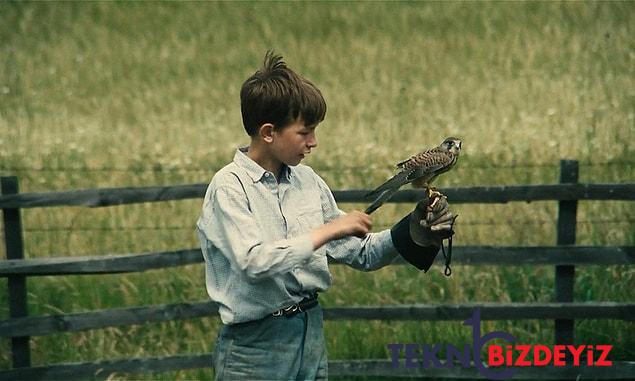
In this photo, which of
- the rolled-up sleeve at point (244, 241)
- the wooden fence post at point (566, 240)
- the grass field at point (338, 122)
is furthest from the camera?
the grass field at point (338, 122)

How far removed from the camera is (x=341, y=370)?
24.2 ft

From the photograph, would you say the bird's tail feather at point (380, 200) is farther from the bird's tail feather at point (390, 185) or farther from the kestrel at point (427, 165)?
the kestrel at point (427, 165)

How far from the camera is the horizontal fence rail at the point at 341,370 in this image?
7.20m

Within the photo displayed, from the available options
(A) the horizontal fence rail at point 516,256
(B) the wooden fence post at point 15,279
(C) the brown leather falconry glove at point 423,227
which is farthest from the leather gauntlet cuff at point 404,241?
(B) the wooden fence post at point 15,279

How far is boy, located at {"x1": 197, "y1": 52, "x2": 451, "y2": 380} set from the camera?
400 centimetres

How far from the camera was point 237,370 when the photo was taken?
4105mm

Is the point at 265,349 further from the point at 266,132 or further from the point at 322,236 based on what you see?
the point at 266,132

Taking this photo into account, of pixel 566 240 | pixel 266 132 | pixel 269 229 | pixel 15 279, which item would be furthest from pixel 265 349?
pixel 566 240

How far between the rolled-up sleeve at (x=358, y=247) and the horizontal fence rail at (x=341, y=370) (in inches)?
120

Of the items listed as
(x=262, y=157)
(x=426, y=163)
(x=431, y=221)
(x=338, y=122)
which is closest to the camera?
(x=262, y=157)

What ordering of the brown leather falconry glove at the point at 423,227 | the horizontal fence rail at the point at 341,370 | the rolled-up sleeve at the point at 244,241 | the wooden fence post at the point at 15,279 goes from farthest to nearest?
the horizontal fence rail at the point at 341,370 → the wooden fence post at the point at 15,279 → the brown leather falconry glove at the point at 423,227 → the rolled-up sleeve at the point at 244,241

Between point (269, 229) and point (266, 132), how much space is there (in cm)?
35

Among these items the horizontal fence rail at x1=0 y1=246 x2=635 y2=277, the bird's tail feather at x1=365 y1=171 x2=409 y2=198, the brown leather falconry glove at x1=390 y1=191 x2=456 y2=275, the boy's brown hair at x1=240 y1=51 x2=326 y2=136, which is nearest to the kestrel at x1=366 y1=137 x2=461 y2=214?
the bird's tail feather at x1=365 y1=171 x2=409 y2=198

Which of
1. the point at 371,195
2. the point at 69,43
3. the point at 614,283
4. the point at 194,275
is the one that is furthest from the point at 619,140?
the point at 69,43
